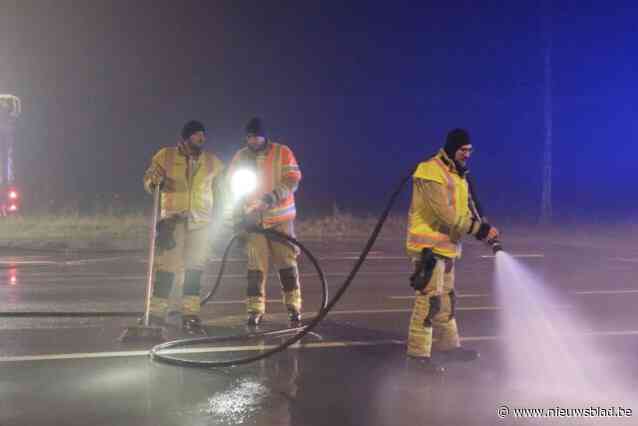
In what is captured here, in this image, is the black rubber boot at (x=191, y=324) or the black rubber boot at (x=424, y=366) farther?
the black rubber boot at (x=191, y=324)

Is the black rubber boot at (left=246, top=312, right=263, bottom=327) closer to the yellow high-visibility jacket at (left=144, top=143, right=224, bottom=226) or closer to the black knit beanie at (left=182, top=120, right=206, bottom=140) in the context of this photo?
the yellow high-visibility jacket at (left=144, top=143, right=224, bottom=226)

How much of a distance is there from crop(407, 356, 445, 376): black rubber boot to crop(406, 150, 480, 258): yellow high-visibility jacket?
80 centimetres

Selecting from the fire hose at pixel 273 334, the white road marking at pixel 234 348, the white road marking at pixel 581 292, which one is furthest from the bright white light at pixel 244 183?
the white road marking at pixel 581 292

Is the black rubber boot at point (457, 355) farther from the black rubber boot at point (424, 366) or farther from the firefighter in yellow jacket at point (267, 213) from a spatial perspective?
the firefighter in yellow jacket at point (267, 213)

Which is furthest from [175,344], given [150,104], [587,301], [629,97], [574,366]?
[150,104]

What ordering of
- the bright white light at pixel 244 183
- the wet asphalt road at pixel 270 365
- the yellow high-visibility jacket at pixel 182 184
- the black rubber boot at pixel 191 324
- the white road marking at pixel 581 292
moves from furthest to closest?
the white road marking at pixel 581 292
the bright white light at pixel 244 183
the yellow high-visibility jacket at pixel 182 184
the black rubber boot at pixel 191 324
the wet asphalt road at pixel 270 365

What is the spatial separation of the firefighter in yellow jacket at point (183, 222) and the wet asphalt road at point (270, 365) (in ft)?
1.22

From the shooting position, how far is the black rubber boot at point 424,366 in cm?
547

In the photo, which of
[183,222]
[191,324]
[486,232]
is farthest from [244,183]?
[486,232]

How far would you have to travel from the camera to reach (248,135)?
702 cm

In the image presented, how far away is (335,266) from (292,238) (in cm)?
556

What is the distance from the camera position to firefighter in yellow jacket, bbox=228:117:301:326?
7.00 m

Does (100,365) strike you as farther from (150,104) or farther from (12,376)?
(150,104)

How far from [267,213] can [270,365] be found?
181 cm
